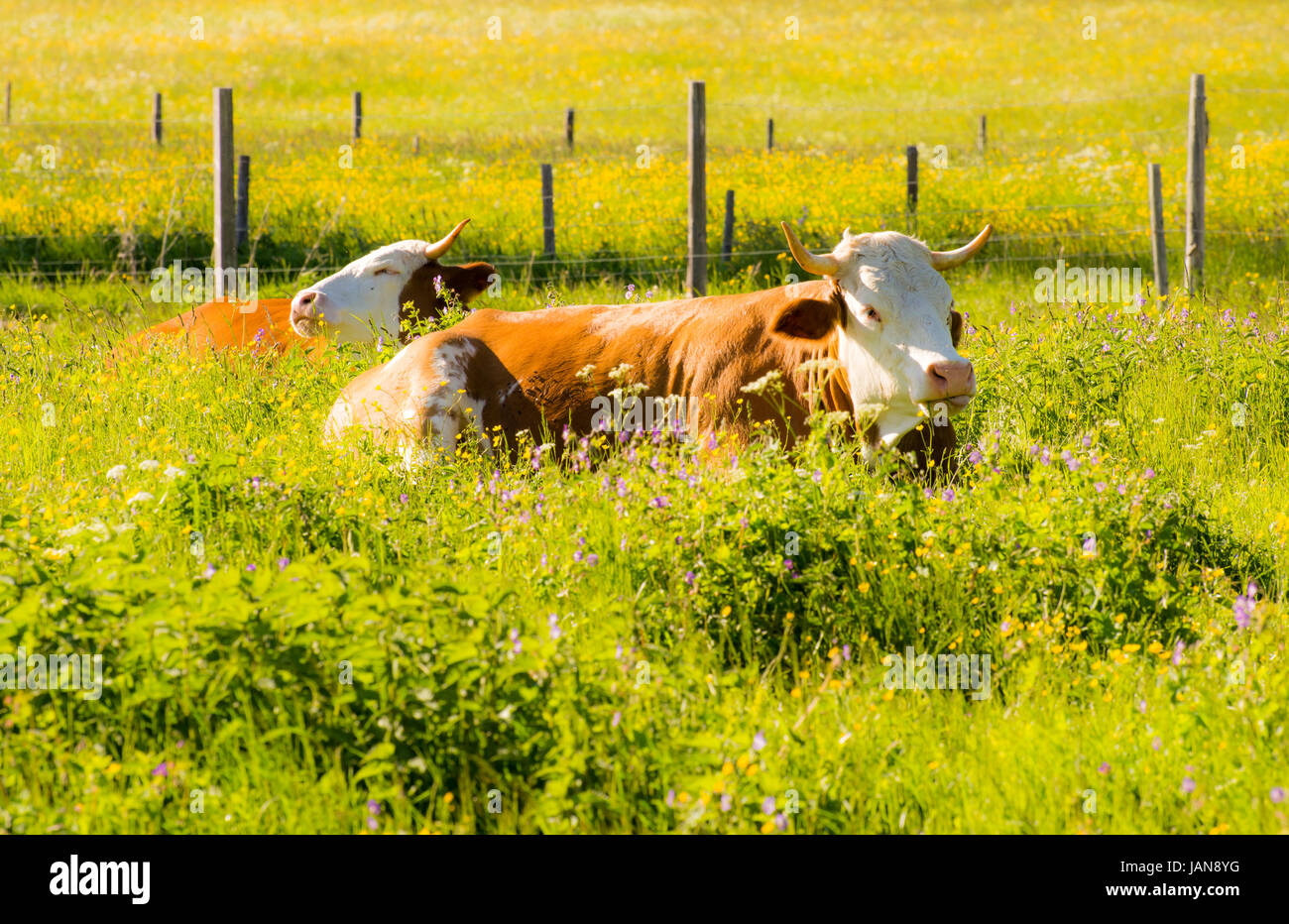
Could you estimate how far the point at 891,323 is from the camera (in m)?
5.74

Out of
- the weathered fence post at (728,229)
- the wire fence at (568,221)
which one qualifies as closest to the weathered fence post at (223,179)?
the wire fence at (568,221)

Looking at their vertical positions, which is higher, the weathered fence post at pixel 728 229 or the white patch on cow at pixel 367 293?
the weathered fence post at pixel 728 229

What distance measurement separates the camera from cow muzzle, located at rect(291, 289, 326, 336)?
26.2 feet

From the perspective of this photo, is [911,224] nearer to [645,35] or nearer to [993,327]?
[993,327]

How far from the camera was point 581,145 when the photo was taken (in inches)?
1004

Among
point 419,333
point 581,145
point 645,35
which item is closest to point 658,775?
point 419,333

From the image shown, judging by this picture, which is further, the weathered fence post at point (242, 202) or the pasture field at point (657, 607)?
the weathered fence post at point (242, 202)

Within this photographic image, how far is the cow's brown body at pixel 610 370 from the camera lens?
611 centimetres

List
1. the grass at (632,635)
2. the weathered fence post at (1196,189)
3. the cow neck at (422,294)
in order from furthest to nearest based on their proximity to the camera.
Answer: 1. the weathered fence post at (1196,189)
2. the cow neck at (422,294)
3. the grass at (632,635)

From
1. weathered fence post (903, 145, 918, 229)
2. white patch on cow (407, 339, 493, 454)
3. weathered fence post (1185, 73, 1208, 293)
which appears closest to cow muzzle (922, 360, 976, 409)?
white patch on cow (407, 339, 493, 454)

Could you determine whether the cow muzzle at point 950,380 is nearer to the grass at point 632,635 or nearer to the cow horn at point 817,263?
the grass at point 632,635

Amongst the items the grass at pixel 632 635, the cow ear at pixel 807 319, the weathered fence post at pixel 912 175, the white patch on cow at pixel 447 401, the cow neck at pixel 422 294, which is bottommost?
the grass at pixel 632 635

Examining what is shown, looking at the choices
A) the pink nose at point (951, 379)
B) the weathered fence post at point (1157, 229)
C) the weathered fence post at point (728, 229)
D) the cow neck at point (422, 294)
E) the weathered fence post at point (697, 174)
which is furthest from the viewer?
the weathered fence post at point (728, 229)

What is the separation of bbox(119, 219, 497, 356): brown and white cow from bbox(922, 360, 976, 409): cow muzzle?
137 inches
